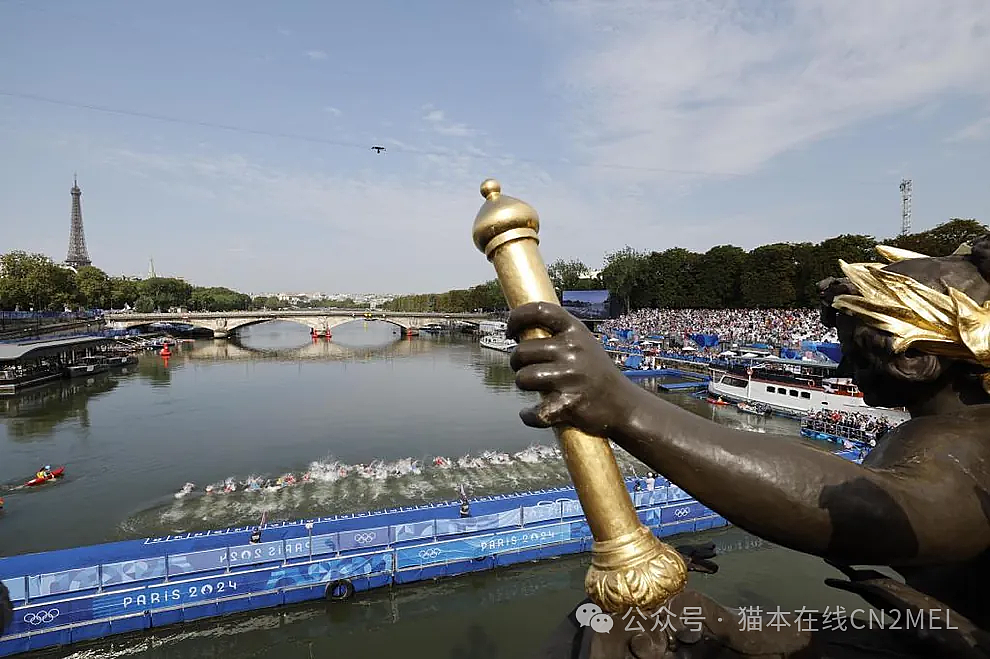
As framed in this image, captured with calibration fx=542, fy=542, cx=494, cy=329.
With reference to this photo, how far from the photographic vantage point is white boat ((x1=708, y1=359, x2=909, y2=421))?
1077 inches

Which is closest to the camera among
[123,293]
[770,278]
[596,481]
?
[596,481]

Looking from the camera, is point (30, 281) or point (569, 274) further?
point (569, 274)

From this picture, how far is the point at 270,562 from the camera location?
39.4ft

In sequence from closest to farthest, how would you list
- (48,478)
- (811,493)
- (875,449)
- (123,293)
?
(811,493) → (875,449) → (48,478) → (123,293)

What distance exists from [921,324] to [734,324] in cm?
5752

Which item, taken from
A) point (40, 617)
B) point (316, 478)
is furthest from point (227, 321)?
point (40, 617)

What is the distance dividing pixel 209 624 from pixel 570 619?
12.0m

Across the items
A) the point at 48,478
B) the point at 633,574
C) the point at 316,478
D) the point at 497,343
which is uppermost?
the point at 633,574

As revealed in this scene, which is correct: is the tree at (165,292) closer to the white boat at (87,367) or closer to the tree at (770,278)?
the white boat at (87,367)

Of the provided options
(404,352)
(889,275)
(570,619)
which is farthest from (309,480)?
(404,352)

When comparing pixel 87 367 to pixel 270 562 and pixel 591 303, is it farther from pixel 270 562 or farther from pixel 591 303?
pixel 591 303

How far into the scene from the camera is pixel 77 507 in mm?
17828

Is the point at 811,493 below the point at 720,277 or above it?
below

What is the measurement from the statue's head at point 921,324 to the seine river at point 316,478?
435 inches
